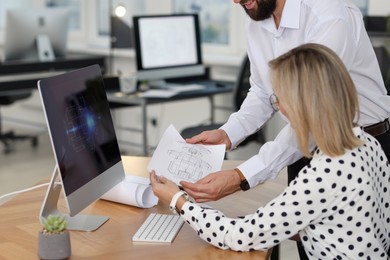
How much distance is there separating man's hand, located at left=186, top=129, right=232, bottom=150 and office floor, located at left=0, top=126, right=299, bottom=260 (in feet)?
9.18

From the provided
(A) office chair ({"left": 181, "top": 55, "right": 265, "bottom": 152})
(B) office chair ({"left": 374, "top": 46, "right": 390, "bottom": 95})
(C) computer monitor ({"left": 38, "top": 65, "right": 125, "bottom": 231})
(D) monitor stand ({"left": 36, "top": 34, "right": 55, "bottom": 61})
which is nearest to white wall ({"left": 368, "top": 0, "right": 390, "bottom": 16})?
(B) office chair ({"left": 374, "top": 46, "right": 390, "bottom": 95})

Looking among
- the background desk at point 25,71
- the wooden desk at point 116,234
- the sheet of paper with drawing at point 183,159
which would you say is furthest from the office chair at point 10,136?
the sheet of paper with drawing at point 183,159

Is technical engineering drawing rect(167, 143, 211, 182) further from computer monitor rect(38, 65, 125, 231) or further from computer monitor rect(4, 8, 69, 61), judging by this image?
computer monitor rect(4, 8, 69, 61)

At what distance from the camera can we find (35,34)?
5.90 meters

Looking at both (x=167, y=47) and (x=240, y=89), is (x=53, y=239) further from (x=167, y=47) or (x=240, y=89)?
(x=167, y=47)

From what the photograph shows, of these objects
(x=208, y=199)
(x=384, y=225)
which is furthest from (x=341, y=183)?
(x=208, y=199)

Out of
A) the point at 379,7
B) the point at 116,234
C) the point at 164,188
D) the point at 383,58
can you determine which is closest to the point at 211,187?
the point at 164,188

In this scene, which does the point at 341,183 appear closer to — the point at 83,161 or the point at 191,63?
the point at 83,161

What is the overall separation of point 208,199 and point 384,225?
1.70 feet

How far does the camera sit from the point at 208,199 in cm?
209

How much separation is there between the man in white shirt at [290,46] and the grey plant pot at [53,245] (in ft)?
1.44

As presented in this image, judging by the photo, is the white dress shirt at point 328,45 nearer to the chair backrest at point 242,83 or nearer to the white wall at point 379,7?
the chair backrest at point 242,83

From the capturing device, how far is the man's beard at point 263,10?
225cm

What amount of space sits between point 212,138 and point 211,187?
1.14ft
